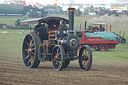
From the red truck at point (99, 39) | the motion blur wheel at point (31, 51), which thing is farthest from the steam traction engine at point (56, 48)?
the red truck at point (99, 39)

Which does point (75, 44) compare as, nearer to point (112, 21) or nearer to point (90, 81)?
point (90, 81)

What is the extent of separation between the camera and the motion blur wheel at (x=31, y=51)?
14.1 meters

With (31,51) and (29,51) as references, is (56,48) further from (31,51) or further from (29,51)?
(29,51)

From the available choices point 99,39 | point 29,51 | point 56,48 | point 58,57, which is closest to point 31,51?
point 29,51

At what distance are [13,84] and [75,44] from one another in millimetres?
4425

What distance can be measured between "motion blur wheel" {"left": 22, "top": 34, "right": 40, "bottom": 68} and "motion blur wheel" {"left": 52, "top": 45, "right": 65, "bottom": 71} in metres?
0.99

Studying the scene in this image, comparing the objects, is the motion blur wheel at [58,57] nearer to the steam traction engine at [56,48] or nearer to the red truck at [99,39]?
the steam traction engine at [56,48]

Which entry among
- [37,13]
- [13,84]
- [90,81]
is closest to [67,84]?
[90,81]

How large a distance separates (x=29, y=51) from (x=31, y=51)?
152 mm

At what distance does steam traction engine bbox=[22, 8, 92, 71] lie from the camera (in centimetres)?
1302

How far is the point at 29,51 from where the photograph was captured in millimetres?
14727

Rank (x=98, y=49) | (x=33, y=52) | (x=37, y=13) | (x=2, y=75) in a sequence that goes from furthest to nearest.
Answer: (x=37, y=13)
(x=98, y=49)
(x=33, y=52)
(x=2, y=75)

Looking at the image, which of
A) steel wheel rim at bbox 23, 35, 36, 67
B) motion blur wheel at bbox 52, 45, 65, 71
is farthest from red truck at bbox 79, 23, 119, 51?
motion blur wheel at bbox 52, 45, 65, 71

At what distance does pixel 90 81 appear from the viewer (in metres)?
10.1
